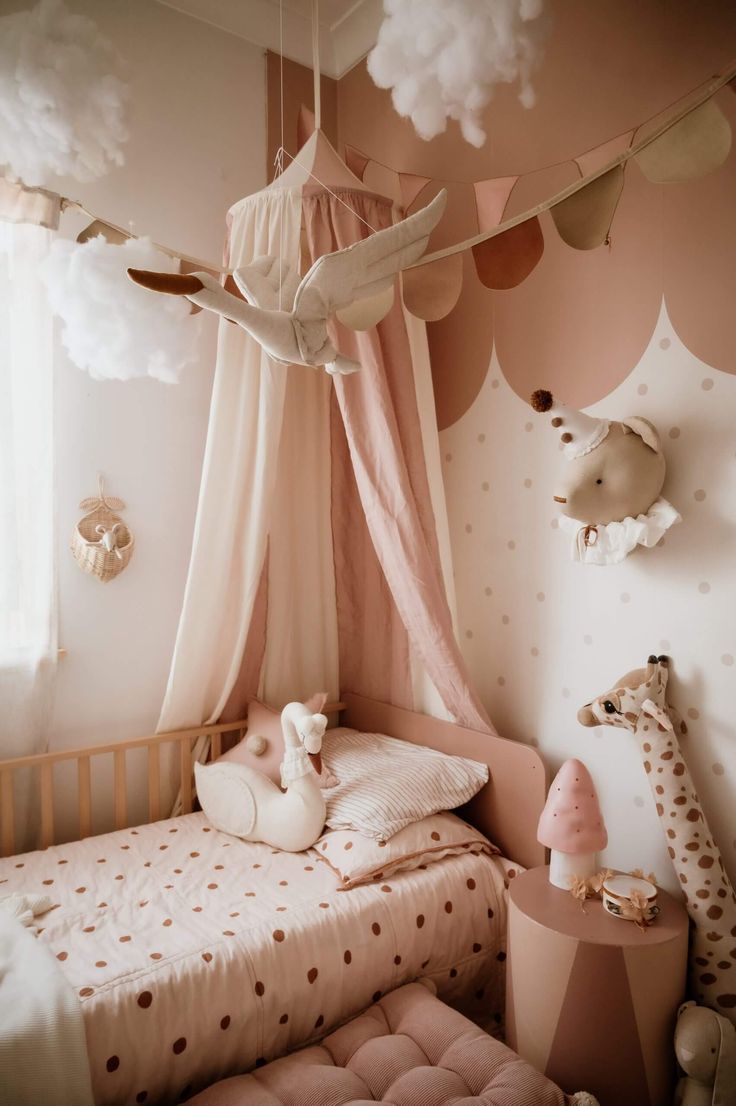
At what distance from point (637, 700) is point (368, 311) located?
1261 millimetres

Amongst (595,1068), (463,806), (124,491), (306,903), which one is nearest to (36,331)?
(124,491)

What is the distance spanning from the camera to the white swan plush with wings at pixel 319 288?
154 cm

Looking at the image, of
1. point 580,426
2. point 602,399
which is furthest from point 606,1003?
point 602,399

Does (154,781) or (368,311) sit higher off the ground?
(368,311)

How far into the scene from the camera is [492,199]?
83.1 inches

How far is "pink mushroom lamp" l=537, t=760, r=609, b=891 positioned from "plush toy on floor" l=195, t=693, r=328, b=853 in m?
0.72

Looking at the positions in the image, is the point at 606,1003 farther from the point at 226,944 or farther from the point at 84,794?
the point at 84,794

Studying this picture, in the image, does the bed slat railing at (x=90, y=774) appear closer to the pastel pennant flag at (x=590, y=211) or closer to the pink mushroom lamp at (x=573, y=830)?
the pink mushroom lamp at (x=573, y=830)

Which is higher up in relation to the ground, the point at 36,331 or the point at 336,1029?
the point at 36,331

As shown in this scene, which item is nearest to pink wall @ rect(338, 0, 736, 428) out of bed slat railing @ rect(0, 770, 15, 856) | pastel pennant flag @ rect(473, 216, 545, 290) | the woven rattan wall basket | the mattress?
pastel pennant flag @ rect(473, 216, 545, 290)

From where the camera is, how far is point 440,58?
1.61 metres

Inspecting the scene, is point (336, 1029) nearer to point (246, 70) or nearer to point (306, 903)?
point (306, 903)

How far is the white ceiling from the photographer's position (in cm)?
292

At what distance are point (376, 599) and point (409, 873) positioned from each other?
112 cm
